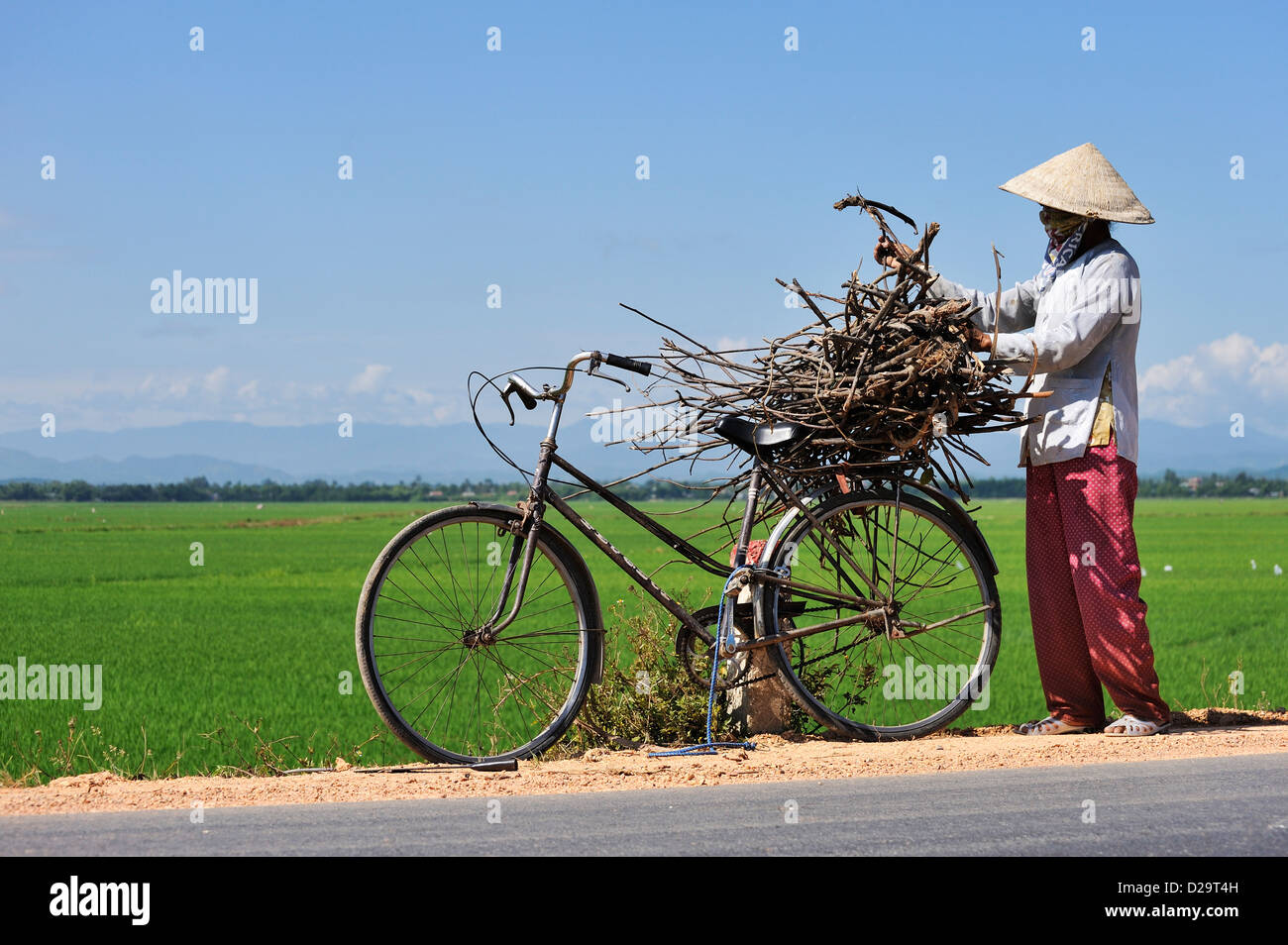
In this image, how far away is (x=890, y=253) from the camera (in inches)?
239

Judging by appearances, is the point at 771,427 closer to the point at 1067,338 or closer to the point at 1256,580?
the point at 1067,338

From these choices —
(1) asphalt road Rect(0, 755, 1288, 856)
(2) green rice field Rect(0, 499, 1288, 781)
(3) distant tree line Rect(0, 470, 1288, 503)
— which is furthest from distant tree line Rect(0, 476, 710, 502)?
(1) asphalt road Rect(0, 755, 1288, 856)

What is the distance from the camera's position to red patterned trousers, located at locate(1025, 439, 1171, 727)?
19.8ft

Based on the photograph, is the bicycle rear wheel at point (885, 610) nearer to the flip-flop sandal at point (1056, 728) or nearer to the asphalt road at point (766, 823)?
the flip-flop sandal at point (1056, 728)

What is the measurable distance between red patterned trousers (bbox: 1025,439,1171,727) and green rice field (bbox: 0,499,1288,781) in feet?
5.74

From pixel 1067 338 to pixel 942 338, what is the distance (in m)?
0.60

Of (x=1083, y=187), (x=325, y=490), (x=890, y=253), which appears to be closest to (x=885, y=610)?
(x=890, y=253)

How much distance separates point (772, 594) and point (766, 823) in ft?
5.88

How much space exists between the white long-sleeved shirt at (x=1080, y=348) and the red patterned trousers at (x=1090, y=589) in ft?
0.42

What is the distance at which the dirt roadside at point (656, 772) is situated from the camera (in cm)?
477

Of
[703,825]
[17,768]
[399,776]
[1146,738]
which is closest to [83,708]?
[17,768]

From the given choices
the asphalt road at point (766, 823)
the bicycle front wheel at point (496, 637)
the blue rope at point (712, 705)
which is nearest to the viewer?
the asphalt road at point (766, 823)

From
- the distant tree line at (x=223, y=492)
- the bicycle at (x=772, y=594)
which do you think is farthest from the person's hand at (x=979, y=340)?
the distant tree line at (x=223, y=492)

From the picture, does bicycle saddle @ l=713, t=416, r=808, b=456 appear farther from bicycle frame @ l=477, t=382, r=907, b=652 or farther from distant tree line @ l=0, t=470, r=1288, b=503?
distant tree line @ l=0, t=470, r=1288, b=503
